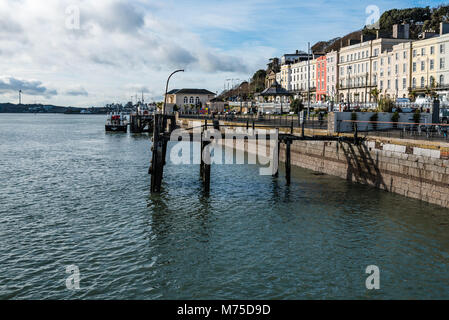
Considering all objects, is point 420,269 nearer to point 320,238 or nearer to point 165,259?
point 320,238

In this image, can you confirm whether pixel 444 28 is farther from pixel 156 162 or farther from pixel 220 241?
pixel 220 241

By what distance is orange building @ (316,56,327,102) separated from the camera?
93.9 metres

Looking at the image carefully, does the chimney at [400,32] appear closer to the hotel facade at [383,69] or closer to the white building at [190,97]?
the hotel facade at [383,69]

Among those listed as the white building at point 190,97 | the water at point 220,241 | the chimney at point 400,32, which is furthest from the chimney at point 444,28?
the white building at point 190,97

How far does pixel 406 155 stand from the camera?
23.2 metres

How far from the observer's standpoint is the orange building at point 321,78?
93938mm

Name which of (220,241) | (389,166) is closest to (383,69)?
(389,166)

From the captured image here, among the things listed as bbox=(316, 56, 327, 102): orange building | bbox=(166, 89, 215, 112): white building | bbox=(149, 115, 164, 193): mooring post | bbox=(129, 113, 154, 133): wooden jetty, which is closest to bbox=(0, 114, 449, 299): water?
bbox=(149, 115, 164, 193): mooring post

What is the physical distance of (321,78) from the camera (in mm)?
95562

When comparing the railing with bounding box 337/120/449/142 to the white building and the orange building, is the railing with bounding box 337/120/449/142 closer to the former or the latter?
the orange building

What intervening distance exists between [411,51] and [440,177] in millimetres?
51517

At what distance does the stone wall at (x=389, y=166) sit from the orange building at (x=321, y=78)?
6310 cm
